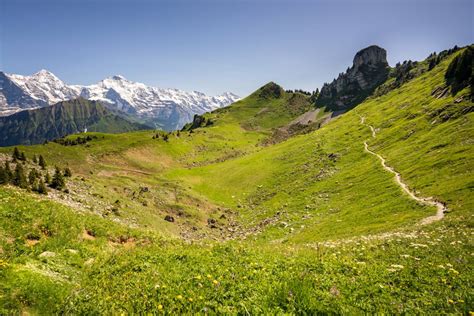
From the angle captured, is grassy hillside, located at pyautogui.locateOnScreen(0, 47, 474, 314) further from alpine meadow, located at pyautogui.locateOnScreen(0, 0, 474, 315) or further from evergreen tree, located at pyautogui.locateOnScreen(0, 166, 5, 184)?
evergreen tree, located at pyautogui.locateOnScreen(0, 166, 5, 184)

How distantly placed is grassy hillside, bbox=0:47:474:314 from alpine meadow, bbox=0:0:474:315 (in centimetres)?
9

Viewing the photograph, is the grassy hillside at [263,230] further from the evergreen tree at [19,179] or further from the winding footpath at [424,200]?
the evergreen tree at [19,179]

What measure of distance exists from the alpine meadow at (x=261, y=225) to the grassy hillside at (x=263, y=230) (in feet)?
0.31

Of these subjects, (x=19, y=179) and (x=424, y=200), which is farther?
(x=424, y=200)

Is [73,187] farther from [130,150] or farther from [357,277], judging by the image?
[130,150]

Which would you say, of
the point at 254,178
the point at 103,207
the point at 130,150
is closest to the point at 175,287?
the point at 103,207

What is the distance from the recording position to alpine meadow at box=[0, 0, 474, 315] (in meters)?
8.97

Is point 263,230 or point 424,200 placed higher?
point 424,200

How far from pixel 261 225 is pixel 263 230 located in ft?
10.8

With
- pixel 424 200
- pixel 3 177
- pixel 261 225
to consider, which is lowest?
pixel 261 225

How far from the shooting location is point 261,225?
177ft

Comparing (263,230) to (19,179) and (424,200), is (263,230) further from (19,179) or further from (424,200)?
(19,179)

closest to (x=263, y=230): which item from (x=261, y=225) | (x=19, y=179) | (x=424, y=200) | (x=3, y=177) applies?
(x=261, y=225)

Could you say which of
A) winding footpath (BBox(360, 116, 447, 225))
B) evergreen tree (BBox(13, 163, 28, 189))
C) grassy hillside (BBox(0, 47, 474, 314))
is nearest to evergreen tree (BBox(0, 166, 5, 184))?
evergreen tree (BBox(13, 163, 28, 189))
